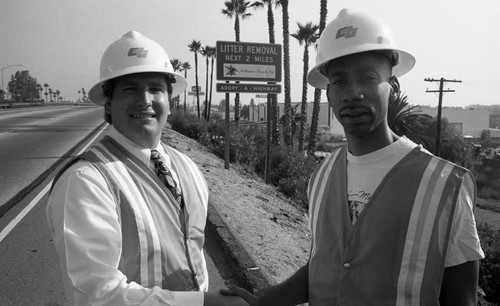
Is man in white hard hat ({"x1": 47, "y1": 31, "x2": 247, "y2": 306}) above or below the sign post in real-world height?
below

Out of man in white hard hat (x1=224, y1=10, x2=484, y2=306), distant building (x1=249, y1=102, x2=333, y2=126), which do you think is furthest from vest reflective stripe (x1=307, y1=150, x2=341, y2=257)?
distant building (x1=249, y1=102, x2=333, y2=126)

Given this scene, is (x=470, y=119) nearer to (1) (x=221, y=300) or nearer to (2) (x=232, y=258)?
(2) (x=232, y=258)

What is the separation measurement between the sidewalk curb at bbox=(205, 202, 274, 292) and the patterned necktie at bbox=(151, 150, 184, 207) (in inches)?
92.4

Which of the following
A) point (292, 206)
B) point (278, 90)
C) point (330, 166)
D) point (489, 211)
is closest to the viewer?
point (330, 166)

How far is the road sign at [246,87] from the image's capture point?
12336mm

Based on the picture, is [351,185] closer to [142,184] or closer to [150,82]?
[142,184]

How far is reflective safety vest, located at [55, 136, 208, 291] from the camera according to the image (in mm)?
1975

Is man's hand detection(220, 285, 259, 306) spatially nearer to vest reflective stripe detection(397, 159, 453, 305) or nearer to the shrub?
vest reflective stripe detection(397, 159, 453, 305)

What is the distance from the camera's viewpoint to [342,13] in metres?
2.18

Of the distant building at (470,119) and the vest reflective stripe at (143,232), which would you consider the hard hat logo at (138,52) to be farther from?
the distant building at (470,119)

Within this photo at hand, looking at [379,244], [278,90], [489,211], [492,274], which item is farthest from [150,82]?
[489,211]

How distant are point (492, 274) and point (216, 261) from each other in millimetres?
9458

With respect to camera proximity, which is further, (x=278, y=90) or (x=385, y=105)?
(x=278, y=90)

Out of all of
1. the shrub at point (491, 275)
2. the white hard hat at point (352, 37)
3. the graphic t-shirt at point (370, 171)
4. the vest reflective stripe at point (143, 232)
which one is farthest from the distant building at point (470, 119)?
the vest reflective stripe at point (143, 232)
